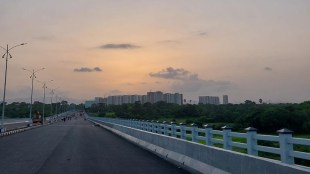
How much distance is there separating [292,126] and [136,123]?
45.9 meters

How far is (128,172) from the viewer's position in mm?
14734

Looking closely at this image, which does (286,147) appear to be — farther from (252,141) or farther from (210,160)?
(210,160)

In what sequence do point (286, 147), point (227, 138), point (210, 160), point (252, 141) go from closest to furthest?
point (286, 147) < point (252, 141) < point (227, 138) < point (210, 160)

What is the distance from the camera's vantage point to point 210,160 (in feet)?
44.4

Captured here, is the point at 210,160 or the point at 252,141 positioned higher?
the point at 252,141

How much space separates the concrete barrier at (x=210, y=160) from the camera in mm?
8850

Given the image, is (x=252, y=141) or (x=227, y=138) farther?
(x=227, y=138)

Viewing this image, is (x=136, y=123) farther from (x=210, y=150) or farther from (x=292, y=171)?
(x=292, y=171)

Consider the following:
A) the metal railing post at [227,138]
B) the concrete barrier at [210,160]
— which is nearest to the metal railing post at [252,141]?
the concrete barrier at [210,160]

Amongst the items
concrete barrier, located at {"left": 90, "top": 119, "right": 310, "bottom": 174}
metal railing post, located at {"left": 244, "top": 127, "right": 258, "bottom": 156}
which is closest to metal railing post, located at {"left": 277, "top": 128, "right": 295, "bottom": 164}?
concrete barrier, located at {"left": 90, "top": 119, "right": 310, "bottom": 174}

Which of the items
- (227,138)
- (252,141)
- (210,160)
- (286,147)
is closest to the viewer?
(286,147)

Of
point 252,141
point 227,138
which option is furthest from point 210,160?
point 252,141

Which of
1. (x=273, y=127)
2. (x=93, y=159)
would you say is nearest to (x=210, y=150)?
(x=93, y=159)

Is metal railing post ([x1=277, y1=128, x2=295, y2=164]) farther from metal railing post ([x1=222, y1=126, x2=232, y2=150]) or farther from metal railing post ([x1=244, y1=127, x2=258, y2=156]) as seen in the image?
metal railing post ([x1=222, y1=126, x2=232, y2=150])
